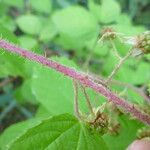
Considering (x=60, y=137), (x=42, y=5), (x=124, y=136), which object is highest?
(x=42, y=5)

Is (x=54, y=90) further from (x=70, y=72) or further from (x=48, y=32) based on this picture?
(x=48, y=32)

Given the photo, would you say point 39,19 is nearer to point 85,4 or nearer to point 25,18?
point 25,18

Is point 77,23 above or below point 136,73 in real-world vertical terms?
above

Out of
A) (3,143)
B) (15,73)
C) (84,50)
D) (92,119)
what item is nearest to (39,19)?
(84,50)

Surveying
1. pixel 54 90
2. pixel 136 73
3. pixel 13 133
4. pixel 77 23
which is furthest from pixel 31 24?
pixel 54 90

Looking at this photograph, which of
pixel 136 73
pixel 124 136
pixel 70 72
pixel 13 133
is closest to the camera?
pixel 70 72

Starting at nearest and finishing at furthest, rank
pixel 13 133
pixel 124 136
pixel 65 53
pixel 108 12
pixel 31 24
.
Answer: pixel 124 136 → pixel 13 133 → pixel 108 12 → pixel 31 24 → pixel 65 53
